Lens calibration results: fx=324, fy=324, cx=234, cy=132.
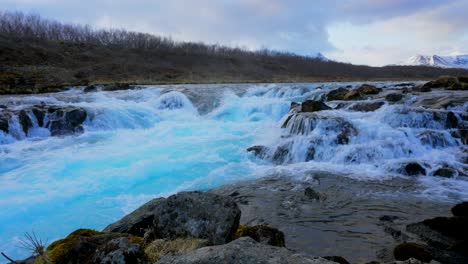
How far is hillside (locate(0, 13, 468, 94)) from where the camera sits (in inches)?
1543

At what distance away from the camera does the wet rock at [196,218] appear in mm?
3746

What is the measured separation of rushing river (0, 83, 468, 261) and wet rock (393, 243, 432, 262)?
300 centimetres

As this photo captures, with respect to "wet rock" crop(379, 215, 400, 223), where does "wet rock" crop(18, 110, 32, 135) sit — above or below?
above

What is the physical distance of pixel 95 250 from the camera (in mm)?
3420

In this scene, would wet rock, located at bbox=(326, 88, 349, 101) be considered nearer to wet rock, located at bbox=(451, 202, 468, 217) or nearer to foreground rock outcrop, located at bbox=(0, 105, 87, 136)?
wet rock, located at bbox=(451, 202, 468, 217)

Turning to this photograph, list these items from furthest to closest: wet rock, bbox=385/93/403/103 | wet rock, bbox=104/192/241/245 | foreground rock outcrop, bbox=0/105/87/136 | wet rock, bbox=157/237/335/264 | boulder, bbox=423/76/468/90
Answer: boulder, bbox=423/76/468/90 → wet rock, bbox=385/93/403/103 → foreground rock outcrop, bbox=0/105/87/136 → wet rock, bbox=104/192/241/245 → wet rock, bbox=157/237/335/264

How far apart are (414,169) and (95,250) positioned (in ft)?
27.1

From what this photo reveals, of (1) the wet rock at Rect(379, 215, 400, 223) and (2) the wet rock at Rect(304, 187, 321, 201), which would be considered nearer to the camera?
(1) the wet rock at Rect(379, 215, 400, 223)

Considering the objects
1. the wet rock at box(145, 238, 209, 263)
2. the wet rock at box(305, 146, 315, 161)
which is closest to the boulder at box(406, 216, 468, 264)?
the wet rock at box(145, 238, 209, 263)

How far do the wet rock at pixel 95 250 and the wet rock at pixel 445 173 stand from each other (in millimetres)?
7888

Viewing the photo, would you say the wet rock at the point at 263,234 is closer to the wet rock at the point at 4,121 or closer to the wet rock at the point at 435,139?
the wet rock at the point at 435,139

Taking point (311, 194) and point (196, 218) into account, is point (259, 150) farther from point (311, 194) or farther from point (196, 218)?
point (196, 218)

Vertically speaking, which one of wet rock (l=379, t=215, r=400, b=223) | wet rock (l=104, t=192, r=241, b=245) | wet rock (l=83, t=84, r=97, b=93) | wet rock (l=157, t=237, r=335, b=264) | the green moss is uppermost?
wet rock (l=83, t=84, r=97, b=93)

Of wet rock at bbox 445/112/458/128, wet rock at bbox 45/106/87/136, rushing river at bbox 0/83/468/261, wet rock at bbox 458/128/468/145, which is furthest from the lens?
wet rock at bbox 45/106/87/136
